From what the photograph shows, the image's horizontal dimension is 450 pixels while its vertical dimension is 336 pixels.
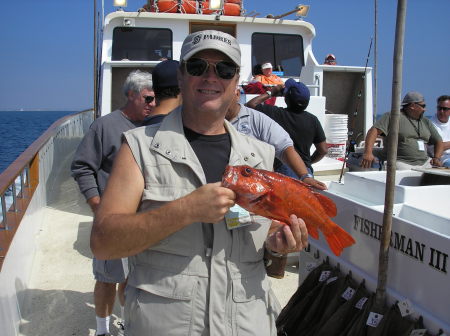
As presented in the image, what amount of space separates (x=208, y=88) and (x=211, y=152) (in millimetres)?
269

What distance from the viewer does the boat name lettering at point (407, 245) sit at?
1966mm

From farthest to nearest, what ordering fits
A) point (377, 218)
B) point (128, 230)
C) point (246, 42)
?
point (246, 42) → point (377, 218) → point (128, 230)

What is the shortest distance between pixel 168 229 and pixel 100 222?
254 millimetres

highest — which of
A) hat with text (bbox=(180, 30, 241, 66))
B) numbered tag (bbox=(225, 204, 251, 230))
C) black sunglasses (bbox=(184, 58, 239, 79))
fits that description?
hat with text (bbox=(180, 30, 241, 66))

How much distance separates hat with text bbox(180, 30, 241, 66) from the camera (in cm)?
169

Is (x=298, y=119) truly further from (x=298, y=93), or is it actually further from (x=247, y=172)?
(x=247, y=172)

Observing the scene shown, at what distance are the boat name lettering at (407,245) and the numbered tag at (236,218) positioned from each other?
985 mm

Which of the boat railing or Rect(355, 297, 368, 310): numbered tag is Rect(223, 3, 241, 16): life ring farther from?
Rect(355, 297, 368, 310): numbered tag

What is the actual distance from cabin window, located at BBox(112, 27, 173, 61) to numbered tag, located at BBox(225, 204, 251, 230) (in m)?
7.86

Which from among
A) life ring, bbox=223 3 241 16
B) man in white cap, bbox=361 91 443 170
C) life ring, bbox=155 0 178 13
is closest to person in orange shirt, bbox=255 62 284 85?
life ring, bbox=223 3 241 16

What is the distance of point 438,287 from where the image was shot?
1969 mm

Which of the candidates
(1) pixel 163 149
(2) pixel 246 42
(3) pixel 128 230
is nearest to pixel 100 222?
(3) pixel 128 230

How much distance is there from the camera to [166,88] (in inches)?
109

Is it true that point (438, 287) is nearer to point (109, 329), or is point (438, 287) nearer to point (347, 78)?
point (109, 329)
